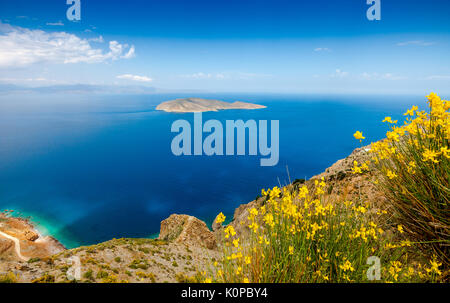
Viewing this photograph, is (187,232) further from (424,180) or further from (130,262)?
(424,180)

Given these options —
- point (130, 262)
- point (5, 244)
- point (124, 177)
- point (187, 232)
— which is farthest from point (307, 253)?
point (124, 177)

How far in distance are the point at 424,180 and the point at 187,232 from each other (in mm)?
14624

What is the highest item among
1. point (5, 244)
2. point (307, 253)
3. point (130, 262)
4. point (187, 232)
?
point (307, 253)

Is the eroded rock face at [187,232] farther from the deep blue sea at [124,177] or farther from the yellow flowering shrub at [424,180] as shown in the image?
the deep blue sea at [124,177]

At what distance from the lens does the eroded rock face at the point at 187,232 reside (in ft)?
48.4

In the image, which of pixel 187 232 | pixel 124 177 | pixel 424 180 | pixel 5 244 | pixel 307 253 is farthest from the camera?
pixel 124 177

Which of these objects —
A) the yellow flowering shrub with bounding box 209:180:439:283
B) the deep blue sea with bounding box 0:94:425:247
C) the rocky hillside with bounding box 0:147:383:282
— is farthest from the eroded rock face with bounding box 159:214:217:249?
the deep blue sea with bounding box 0:94:425:247

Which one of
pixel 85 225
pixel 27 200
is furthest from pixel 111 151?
pixel 85 225

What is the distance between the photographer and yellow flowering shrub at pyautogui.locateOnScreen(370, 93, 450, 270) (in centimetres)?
288

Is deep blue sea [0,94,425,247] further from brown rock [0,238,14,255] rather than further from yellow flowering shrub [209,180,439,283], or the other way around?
yellow flowering shrub [209,180,439,283]

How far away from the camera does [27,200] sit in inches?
2276

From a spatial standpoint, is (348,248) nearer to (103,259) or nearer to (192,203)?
(103,259)

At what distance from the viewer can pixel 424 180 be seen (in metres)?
3.14
